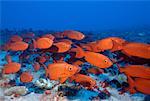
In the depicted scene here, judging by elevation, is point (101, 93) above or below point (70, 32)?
below

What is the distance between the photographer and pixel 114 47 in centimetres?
601

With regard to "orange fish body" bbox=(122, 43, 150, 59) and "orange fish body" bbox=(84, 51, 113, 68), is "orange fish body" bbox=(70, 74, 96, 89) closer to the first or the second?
"orange fish body" bbox=(84, 51, 113, 68)

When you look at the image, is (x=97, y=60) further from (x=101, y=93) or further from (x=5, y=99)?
(x=5, y=99)

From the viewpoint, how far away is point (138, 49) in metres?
5.30

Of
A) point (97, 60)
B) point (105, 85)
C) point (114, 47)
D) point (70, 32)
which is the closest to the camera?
point (97, 60)

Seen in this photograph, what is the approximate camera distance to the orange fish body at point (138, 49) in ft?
17.0

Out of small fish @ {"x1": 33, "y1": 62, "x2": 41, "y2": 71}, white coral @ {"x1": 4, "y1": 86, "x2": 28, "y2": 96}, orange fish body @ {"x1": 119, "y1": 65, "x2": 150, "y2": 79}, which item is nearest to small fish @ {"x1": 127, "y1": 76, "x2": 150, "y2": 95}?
orange fish body @ {"x1": 119, "y1": 65, "x2": 150, "y2": 79}

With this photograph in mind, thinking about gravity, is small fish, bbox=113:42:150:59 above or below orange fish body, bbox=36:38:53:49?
above

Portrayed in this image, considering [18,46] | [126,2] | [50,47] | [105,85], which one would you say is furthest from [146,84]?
[126,2]

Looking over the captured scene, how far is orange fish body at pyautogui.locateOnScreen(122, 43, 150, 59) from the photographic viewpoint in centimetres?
519

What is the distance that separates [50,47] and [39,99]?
1450 millimetres

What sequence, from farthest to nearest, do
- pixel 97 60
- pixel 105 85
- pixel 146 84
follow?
pixel 105 85 < pixel 97 60 < pixel 146 84

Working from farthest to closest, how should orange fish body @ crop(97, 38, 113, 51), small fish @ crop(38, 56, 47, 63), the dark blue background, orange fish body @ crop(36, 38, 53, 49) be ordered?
the dark blue background < small fish @ crop(38, 56, 47, 63) < orange fish body @ crop(36, 38, 53, 49) < orange fish body @ crop(97, 38, 113, 51)

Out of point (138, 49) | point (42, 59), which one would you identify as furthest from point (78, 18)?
point (138, 49)
